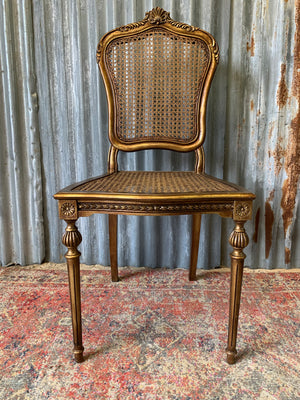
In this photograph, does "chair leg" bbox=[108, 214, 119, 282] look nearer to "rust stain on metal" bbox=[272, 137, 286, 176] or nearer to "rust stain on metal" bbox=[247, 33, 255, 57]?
"rust stain on metal" bbox=[272, 137, 286, 176]

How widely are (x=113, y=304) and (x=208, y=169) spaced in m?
0.86

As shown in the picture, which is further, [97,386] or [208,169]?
[208,169]

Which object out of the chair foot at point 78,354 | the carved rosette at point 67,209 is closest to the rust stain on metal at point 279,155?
the carved rosette at point 67,209

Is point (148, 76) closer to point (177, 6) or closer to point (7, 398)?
point (177, 6)

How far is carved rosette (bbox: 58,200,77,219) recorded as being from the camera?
2.87 feet

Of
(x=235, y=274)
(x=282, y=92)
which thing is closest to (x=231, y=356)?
(x=235, y=274)

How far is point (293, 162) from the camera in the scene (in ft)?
5.21

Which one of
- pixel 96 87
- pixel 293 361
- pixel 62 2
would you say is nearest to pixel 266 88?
pixel 96 87

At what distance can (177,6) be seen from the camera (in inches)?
58.8

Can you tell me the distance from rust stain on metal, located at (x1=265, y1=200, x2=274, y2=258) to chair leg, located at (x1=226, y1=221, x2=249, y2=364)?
802 mm

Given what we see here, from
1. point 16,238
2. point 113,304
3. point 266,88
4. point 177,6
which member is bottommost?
point 113,304

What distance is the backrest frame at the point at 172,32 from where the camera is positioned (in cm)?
129

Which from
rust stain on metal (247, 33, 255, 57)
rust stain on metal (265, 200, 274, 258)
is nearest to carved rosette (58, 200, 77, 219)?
rust stain on metal (265, 200, 274, 258)

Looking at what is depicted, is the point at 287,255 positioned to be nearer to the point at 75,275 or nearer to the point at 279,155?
the point at 279,155
